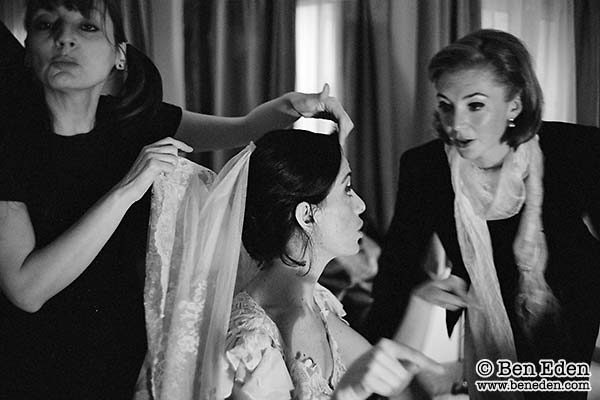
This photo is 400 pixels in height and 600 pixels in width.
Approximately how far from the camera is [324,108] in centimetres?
164

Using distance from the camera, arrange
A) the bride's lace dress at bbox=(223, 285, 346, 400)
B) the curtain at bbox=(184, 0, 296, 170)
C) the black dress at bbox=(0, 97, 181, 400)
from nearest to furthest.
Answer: the bride's lace dress at bbox=(223, 285, 346, 400) → the black dress at bbox=(0, 97, 181, 400) → the curtain at bbox=(184, 0, 296, 170)

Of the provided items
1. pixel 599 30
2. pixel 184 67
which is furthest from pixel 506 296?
pixel 184 67

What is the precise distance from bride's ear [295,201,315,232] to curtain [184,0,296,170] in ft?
0.85

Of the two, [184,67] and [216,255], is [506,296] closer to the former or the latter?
[216,255]

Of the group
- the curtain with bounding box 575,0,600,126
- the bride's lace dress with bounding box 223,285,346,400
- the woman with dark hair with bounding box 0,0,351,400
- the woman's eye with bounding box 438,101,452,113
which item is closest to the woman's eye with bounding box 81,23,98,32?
the woman with dark hair with bounding box 0,0,351,400

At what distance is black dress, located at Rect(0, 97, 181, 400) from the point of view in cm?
156

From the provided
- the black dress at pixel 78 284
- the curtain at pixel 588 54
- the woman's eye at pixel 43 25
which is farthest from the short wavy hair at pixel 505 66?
the woman's eye at pixel 43 25

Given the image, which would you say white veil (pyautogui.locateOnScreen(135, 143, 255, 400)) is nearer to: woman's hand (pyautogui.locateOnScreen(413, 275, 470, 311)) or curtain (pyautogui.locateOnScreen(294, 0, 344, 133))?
curtain (pyautogui.locateOnScreen(294, 0, 344, 133))

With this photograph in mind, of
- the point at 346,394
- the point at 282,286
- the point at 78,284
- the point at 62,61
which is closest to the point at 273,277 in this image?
the point at 282,286

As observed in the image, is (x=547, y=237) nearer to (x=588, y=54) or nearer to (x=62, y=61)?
(x=588, y=54)

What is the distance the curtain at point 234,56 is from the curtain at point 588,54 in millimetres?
613

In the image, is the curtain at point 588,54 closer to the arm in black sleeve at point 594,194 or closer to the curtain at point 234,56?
the arm in black sleeve at point 594,194

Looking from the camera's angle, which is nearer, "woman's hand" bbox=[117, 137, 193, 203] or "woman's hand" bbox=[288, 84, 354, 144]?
"woman's hand" bbox=[117, 137, 193, 203]

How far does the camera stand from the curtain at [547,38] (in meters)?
1.60
